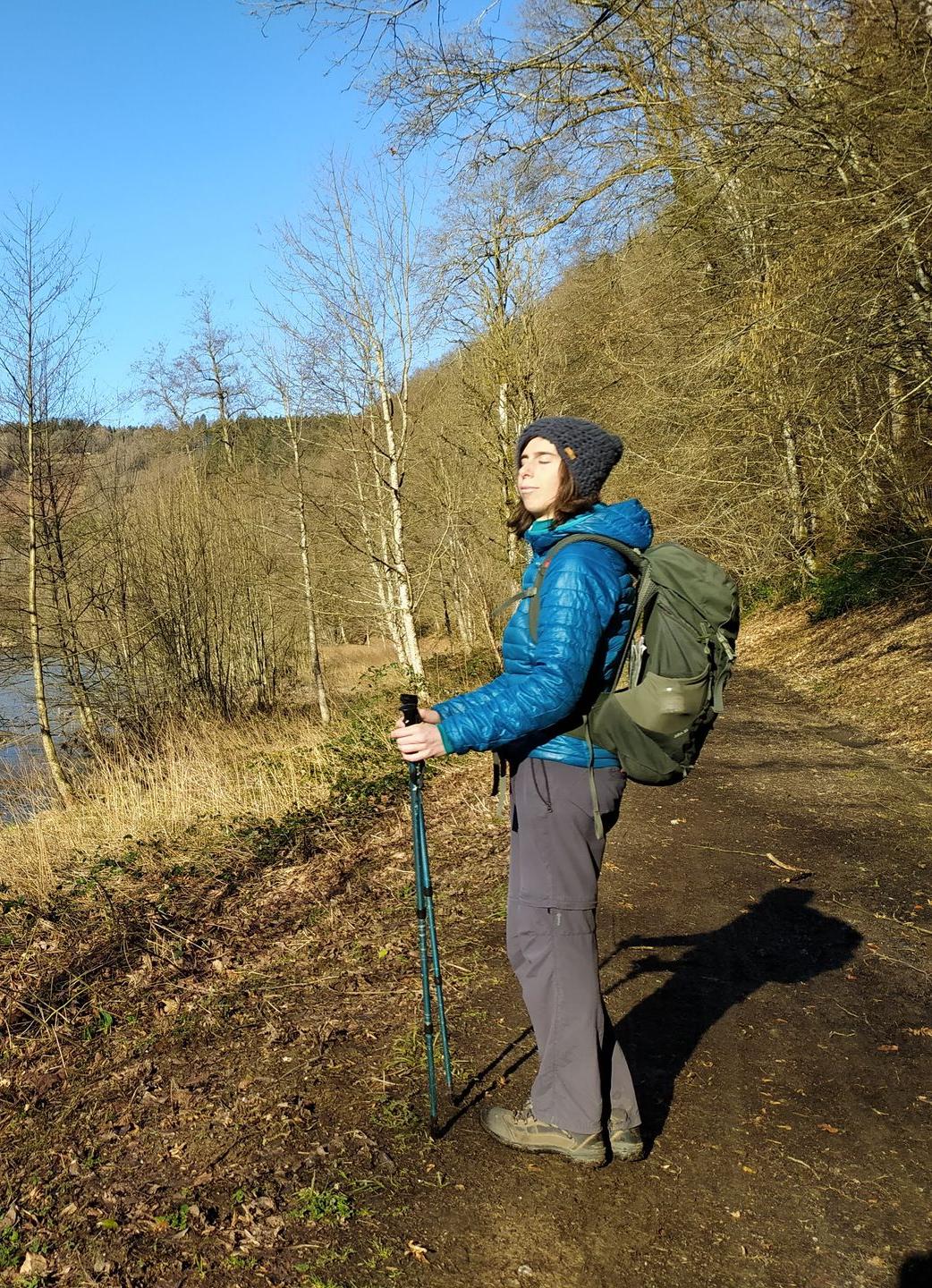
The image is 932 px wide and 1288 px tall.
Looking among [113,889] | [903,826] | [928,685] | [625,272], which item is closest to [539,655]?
[113,889]

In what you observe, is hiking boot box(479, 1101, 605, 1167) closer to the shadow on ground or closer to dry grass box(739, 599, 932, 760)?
the shadow on ground

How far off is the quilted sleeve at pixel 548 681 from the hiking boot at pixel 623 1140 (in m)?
1.33

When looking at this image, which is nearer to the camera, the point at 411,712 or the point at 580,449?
the point at 411,712

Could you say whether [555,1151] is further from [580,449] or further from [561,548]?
[580,449]

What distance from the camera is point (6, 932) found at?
15.3 feet

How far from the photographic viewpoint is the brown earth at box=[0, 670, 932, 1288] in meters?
2.38

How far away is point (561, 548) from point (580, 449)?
1.11 ft

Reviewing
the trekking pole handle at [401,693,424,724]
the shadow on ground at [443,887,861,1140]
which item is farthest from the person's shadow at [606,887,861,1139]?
the trekking pole handle at [401,693,424,724]

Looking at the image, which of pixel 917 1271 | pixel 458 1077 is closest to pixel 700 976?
pixel 458 1077

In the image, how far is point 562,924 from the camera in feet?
8.14

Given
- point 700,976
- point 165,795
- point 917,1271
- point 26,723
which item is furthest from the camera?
point 26,723

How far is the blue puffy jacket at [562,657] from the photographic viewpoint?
2295 mm

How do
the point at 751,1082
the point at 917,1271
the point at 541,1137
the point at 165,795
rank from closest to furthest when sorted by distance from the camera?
the point at 917,1271 < the point at 541,1137 < the point at 751,1082 < the point at 165,795

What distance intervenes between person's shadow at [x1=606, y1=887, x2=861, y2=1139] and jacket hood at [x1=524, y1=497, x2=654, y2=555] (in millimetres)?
1970
